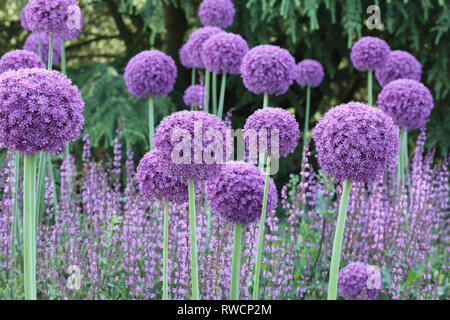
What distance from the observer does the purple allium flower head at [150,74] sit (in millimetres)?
3455

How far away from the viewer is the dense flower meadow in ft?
5.43

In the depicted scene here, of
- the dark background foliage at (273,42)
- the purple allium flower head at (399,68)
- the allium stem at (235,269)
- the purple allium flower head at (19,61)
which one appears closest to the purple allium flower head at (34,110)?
the allium stem at (235,269)

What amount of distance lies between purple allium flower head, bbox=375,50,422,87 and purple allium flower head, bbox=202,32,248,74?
49.2 inches

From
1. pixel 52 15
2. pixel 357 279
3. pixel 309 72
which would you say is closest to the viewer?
pixel 52 15

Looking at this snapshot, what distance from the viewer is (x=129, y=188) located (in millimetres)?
3709

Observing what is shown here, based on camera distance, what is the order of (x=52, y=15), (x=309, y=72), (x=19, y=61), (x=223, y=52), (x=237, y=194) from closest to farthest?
(x=237, y=194)
(x=52, y=15)
(x=19, y=61)
(x=223, y=52)
(x=309, y=72)

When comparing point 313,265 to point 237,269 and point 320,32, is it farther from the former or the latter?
point 320,32

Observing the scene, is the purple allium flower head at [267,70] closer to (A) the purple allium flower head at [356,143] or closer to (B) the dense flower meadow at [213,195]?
(B) the dense flower meadow at [213,195]

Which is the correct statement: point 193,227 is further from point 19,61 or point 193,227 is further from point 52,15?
point 19,61

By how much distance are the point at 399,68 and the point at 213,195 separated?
2.66 meters

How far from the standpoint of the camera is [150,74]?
345 centimetres

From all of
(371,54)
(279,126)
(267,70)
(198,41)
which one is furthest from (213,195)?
(371,54)

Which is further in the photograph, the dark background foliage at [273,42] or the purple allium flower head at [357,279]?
the dark background foliage at [273,42]
